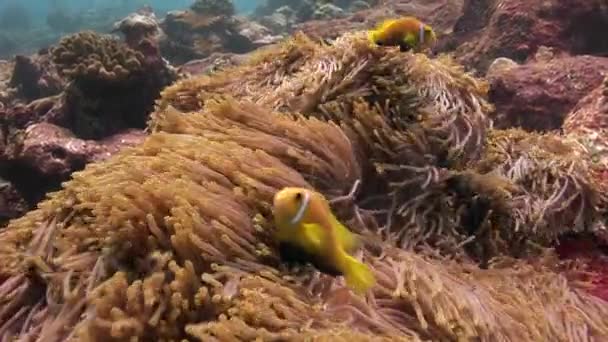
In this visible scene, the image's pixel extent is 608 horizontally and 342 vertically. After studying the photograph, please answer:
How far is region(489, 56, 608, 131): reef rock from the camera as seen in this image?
5.59 meters

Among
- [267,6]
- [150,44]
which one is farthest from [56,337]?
[267,6]

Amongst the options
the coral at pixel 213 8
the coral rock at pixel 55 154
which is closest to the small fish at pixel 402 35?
the coral rock at pixel 55 154

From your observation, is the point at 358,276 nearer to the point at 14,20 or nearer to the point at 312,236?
the point at 312,236

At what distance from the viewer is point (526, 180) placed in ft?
11.1

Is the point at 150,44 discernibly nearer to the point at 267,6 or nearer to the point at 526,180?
the point at 526,180

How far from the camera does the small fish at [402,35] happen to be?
3.82 metres

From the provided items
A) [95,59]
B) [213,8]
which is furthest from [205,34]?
[95,59]

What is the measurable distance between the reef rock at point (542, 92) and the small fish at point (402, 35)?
1.60m

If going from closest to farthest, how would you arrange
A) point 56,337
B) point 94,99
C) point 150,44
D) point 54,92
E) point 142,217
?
1. point 56,337
2. point 142,217
3. point 94,99
4. point 150,44
5. point 54,92

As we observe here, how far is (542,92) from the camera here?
18.6 ft

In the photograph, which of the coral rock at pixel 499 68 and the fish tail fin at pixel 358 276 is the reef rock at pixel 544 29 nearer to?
the coral rock at pixel 499 68

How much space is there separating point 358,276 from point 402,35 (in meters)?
2.50

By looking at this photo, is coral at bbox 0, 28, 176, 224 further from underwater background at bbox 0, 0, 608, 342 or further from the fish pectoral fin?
the fish pectoral fin

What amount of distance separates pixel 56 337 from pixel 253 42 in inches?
629
